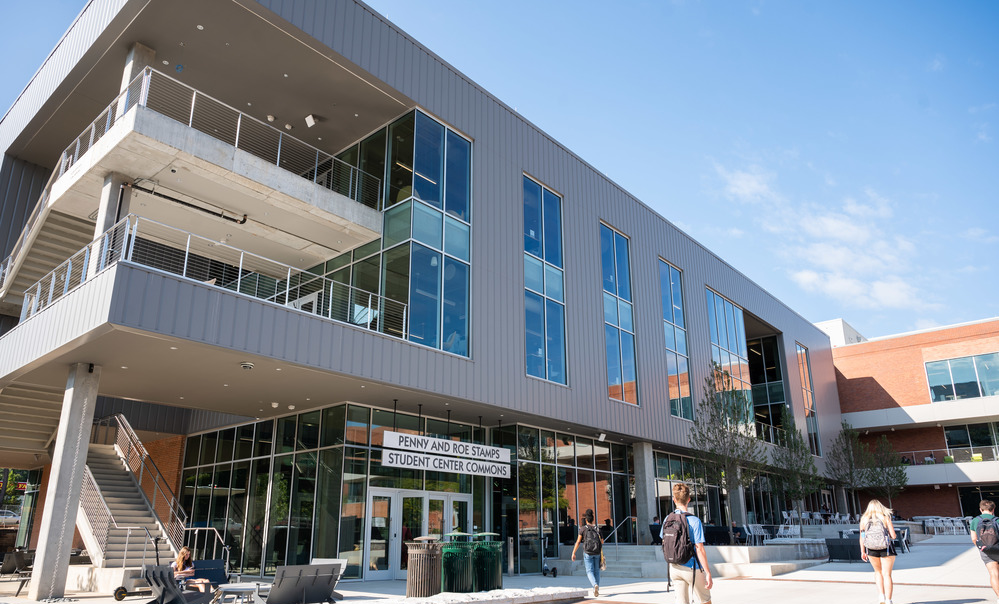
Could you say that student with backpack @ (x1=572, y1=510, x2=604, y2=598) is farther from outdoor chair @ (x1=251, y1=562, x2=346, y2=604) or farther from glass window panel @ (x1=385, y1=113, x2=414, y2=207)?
glass window panel @ (x1=385, y1=113, x2=414, y2=207)

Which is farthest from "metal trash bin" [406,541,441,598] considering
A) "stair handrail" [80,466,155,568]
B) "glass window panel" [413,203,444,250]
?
"glass window panel" [413,203,444,250]

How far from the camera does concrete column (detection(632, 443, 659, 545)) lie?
79.9ft

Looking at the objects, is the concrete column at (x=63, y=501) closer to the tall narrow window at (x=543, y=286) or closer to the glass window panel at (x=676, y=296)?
the tall narrow window at (x=543, y=286)

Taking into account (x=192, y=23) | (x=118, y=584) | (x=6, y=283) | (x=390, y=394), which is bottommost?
(x=118, y=584)

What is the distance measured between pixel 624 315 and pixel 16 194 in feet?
64.0

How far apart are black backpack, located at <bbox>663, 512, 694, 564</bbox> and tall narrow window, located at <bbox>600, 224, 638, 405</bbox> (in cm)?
1481

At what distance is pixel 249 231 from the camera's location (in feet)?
60.3

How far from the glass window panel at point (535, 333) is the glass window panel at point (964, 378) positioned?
3358cm

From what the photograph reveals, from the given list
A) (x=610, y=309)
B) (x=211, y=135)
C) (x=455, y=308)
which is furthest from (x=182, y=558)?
(x=610, y=309)

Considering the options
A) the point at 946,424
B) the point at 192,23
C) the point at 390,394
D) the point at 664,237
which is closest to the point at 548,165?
the point at 664,237

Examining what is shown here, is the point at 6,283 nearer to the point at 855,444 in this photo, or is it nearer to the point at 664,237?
the point at 664,237

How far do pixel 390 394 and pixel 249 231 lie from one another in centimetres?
593

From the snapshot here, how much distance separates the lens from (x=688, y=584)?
7.58m

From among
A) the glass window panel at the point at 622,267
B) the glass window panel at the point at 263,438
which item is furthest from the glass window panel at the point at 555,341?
the glass window panel at the point at 263,438
